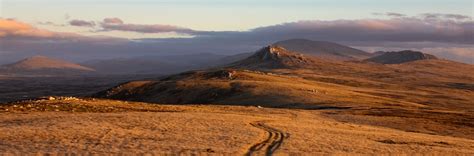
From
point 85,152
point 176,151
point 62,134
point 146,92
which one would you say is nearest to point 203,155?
point 176,151

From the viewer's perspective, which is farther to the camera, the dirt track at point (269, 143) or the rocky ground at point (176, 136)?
the dirt track at point (269, 143)

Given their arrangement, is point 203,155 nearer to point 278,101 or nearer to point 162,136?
point 162,136

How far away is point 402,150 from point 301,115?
25377 mm

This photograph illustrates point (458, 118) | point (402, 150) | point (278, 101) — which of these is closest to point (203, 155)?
point (402, 150)

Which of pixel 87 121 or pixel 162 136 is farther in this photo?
pixel 87 121

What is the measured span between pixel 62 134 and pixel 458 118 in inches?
1849

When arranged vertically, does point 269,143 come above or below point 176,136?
below

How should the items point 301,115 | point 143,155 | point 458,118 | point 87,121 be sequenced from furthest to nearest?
point 458,118, point 301,115, point 87,121, point 143,155

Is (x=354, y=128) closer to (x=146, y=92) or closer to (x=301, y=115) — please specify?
(x=301, y=115)

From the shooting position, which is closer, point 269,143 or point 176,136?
point 269,143

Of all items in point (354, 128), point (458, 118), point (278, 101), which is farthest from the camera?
point (278, 101)

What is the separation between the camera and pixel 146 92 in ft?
433

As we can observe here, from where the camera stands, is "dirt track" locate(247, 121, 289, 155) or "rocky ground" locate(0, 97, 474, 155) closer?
"rocky ground" locate(0, 97, 474, 155)

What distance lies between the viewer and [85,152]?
102ft
